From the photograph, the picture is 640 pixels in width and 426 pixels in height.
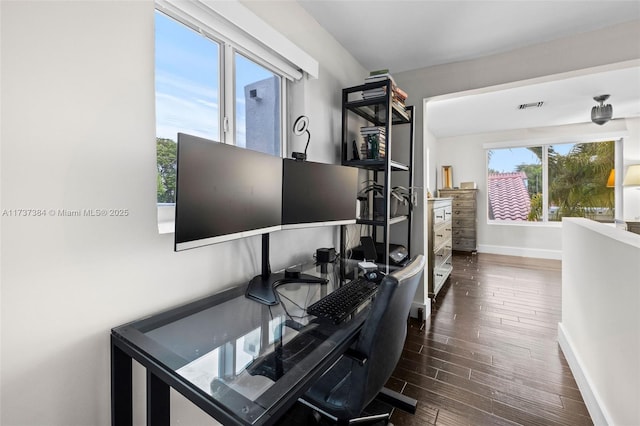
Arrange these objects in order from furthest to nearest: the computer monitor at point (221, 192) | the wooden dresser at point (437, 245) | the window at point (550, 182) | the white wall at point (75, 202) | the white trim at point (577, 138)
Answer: the window at point (550, 182), the white trim at point (577, 138), the wooden dresser at point (437, 245), the computer monitor at point (221, 192), the white wall at point (75, 202)

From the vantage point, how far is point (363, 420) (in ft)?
4.84

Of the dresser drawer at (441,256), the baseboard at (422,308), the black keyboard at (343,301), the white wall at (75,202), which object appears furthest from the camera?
the dresser drawer at (441,256)

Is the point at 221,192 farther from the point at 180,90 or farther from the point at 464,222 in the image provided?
the point at 464,222

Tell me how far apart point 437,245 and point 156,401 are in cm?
305

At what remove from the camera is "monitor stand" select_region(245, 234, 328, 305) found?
1264mm

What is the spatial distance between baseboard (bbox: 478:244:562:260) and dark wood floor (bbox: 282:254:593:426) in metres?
2.24

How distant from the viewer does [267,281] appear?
1453 millimetres

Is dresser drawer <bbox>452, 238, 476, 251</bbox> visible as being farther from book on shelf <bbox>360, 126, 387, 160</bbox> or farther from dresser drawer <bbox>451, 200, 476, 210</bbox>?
book on shelf <bbox>360, 126, 387, 160</bbox>

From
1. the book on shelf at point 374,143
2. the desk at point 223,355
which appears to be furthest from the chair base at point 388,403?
the book on shelf at point 374,143

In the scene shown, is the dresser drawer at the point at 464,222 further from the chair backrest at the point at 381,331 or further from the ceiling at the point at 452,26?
the chair backrest at the point at 381,331

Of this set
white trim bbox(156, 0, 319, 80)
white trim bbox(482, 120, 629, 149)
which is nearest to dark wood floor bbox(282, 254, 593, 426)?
white trim bbox(156, 0, 319, 80)

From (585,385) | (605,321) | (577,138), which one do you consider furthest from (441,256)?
(577,138)

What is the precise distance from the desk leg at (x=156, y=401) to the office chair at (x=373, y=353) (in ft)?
1.56

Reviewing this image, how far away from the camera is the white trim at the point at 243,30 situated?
48.9 inches
